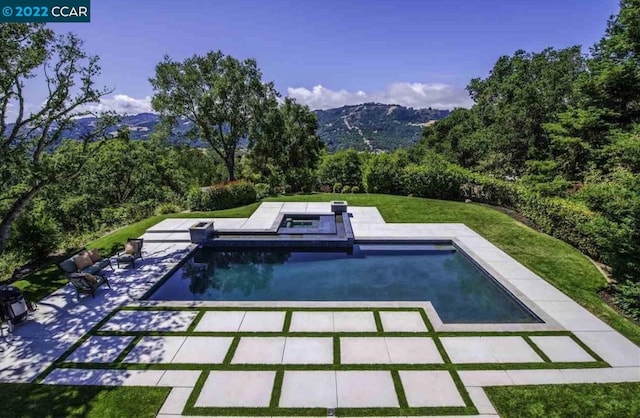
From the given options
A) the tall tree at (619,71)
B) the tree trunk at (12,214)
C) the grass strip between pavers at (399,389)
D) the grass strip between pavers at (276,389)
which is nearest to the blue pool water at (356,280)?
the grass strip between pavers at (399,389)

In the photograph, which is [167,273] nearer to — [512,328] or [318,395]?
[318,395]

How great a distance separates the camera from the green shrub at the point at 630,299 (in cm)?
740

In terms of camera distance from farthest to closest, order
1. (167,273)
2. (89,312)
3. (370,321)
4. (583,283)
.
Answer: (167,273), (583,283), (89,312), (370,321)

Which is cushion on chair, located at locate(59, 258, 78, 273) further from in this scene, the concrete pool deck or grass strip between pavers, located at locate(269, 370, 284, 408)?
grass strip between pavers, located at locate(269, 370, 284, 408)

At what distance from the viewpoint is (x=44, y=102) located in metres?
9.81

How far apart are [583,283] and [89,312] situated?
12138 millimetres

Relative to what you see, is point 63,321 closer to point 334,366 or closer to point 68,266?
point 68,266

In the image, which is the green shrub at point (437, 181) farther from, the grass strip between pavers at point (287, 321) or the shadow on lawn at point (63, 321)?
the shadow on lawn at point (63, 321)

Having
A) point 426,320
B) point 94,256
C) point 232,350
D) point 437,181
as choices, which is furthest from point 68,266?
point 437,181

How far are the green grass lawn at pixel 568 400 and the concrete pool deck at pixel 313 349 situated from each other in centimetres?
17

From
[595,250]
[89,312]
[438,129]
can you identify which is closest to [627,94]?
[595,250]

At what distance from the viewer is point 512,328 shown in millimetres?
6977

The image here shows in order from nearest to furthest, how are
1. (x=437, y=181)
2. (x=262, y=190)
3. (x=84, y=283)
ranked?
(x=84, y=283) → (x=437, y=181) → (x=262, y=190)

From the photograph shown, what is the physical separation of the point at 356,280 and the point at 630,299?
6.21 m
